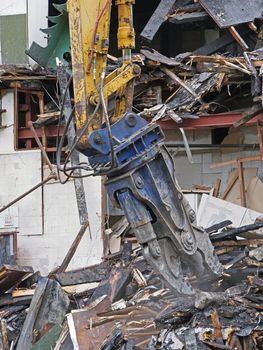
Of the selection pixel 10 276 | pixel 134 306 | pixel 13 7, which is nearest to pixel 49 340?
pixel 134 306

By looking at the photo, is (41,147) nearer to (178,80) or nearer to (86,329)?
(178,80)

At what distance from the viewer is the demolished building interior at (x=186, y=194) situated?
10102 mm

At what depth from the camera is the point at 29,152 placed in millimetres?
16516

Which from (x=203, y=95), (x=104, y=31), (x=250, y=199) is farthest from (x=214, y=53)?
(x=104, y=31)

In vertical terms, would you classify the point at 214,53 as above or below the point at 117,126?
above

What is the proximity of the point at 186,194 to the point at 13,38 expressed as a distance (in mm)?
4971

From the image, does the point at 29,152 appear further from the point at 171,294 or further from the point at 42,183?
the point at 171,294

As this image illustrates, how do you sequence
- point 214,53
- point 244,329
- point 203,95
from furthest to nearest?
point 214,53, point 203,95, point 244,329

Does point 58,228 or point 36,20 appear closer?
point 58,228

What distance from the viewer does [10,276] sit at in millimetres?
12984

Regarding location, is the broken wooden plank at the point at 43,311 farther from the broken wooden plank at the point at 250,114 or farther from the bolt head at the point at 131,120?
the broken wooden plank at the point at 250,114

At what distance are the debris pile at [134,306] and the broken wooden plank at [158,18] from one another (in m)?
5.04

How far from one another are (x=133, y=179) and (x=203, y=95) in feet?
20.3

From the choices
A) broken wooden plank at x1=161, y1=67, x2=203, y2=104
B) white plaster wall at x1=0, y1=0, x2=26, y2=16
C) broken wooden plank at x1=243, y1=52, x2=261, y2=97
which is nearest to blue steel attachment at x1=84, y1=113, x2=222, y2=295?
broken wooden plank at x1=243, y1=52, x2=261, y2=97
